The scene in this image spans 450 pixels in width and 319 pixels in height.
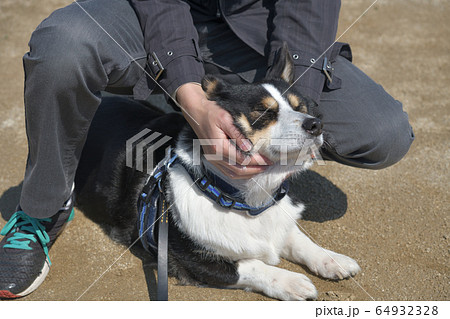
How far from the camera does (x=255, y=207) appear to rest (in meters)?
2.05

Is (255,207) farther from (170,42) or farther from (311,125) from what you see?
(170,42)

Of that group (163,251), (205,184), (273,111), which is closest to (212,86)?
(273,111)

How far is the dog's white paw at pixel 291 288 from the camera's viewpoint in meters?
2.02

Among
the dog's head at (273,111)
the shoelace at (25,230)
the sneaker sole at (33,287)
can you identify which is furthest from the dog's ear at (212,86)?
the sneaker sole at (33,287)

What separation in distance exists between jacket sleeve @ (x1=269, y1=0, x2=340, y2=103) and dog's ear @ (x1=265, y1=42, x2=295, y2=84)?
0.06 metres

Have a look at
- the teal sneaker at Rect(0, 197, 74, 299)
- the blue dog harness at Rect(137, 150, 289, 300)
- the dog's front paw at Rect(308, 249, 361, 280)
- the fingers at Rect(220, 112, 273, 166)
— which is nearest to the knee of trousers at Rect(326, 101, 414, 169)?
the blue dog harness at Rect(137, 150, 289, 300)

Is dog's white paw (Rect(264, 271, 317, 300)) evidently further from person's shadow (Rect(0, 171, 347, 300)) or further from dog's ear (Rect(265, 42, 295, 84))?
dog's ear (Rect(265, 42, 295, 84))

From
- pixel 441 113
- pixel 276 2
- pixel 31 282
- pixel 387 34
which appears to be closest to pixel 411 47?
pixel 387 34

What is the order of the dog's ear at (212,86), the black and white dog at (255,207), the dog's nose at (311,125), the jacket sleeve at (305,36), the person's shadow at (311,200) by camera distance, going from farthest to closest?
1. the person's shadow at (311,200)
2. the jacket sleeve at (305,36)
3. the dog's ear at (212,86)
4. the black and white dog at (255,207)
5. the dog's nose at (311,125)

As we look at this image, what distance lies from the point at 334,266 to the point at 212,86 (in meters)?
1.05

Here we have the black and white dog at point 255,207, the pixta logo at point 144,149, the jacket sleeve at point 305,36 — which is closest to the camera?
the black and white dog at point 255,207

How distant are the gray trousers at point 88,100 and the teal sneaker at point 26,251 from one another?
0.19 metres

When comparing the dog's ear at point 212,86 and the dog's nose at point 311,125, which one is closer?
the dog's nose at point 311,125

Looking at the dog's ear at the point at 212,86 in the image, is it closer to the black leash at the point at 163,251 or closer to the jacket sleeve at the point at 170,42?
the jacket sleeve at the point at 170,42
